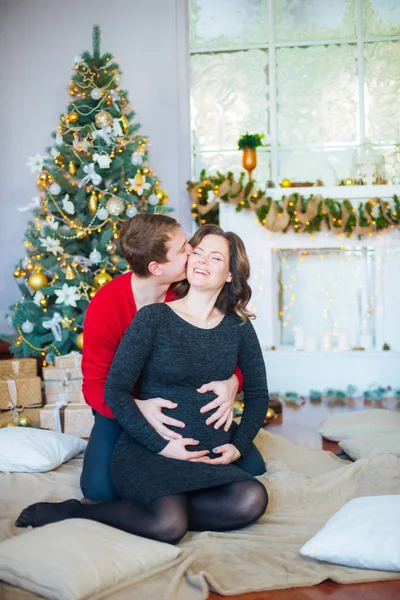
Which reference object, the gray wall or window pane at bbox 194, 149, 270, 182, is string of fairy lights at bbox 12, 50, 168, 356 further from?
window pane at bbox 194, 149, 270, 182

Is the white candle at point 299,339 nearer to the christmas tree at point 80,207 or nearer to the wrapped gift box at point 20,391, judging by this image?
the christmas tree at point 80,207

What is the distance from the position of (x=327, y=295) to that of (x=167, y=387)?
11.9 feet

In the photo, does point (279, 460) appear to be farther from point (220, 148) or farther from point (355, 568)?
point (220, 148)

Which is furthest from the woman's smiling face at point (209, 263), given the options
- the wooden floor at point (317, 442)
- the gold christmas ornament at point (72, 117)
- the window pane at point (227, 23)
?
the window pane at point (227, 23)

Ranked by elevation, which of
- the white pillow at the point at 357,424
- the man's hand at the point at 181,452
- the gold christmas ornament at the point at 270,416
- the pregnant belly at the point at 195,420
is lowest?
the gold christmas ornament at the point at 270,416

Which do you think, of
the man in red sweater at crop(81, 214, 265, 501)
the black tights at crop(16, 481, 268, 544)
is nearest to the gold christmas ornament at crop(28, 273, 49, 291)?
the man in red sweater at crop(81, 214, 265, 501)

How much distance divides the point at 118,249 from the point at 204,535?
3057 mm

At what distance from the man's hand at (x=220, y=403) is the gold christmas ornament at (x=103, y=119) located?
3001 millimetres

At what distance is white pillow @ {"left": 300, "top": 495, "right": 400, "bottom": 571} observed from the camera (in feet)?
6.44

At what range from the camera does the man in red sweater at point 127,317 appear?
8.15 ft

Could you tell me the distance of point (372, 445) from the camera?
10.7ft

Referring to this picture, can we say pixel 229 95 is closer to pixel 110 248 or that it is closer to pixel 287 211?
pixel 287 211

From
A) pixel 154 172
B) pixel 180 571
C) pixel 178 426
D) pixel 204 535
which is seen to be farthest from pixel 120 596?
pixel 154 172

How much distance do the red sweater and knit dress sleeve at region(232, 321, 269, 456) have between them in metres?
0.09
